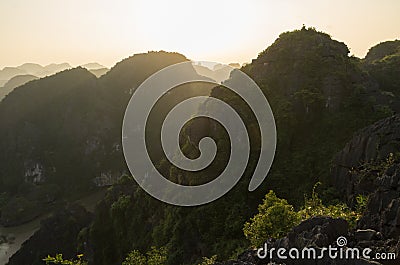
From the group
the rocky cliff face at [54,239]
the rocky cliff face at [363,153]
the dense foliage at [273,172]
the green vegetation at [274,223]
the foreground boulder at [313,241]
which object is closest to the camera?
the foreground boulder at [313,241]

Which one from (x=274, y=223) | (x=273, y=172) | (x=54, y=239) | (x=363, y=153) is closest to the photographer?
(x=274, y=223)

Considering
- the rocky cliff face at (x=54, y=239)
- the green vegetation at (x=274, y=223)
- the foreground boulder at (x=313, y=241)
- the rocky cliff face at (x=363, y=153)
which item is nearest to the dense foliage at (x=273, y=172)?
the green vegetation at (x=274, y=223)

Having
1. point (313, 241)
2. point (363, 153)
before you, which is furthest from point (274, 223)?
point (363, 153)

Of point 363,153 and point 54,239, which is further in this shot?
point 54,239

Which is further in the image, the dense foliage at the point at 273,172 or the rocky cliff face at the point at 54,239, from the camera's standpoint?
the rocky cliff face at the point at 54,239

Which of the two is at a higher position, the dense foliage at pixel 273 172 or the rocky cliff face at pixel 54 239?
the dense foliage at pixel 273 172

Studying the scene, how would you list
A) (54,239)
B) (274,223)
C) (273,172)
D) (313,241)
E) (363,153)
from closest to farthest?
(313,241)
(274,223)
(363,153)
(273,172)
(54,239)

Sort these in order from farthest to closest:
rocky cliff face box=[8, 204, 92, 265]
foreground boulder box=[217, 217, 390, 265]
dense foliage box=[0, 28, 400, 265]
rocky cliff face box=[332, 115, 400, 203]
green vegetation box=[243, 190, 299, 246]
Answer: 1. rocky cliff face box=[8, 204, 92, 265]
2. dense foliage box=[0, 28, 400, 265]
3. rocky cliff face box=[332, 115, 400, 203]
4. green vegetation box=[243, 190, 299, 246]
5. foreground boulder box=[217, 217, 390, 265]

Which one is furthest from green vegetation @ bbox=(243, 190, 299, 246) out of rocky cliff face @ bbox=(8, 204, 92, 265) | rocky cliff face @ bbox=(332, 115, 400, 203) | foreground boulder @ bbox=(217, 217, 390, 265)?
rocky cliff face @ bbox=(8, 204, 92, 265)

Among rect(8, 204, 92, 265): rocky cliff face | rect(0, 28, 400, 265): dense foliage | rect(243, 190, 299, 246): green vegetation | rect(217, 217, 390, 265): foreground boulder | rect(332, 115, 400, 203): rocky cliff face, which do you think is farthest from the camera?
rect(8, 204, 92, 265): rocky cliff face

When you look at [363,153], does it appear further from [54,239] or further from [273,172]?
[54,239]

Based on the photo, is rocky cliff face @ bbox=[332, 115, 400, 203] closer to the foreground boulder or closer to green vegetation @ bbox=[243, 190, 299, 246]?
green vegetation @ bbox=[243, 190, 299, 246]

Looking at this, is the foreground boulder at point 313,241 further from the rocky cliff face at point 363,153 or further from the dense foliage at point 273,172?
the rocky cliff face at point 363,153

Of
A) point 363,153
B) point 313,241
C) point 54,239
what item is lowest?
point 54,239
